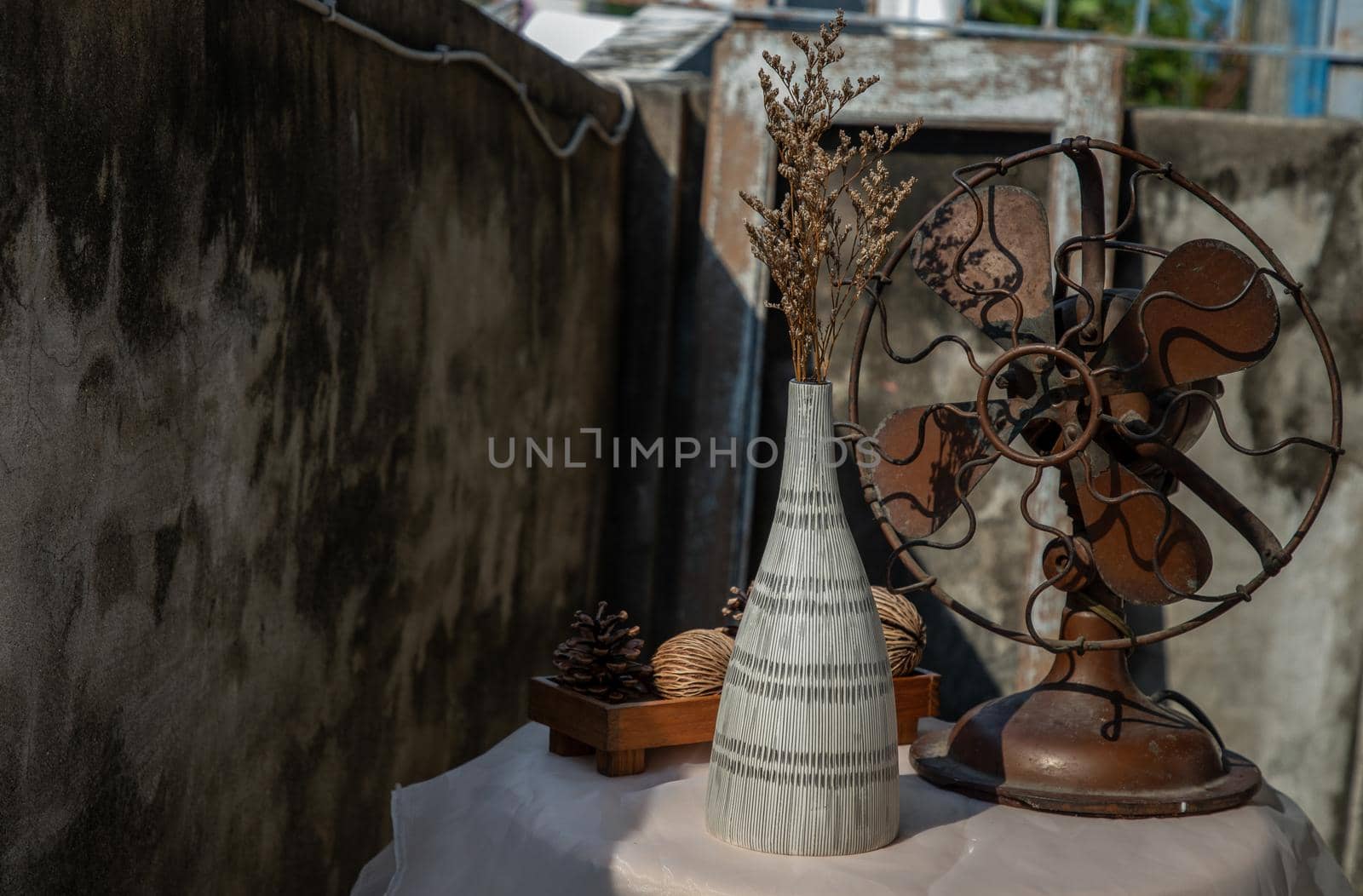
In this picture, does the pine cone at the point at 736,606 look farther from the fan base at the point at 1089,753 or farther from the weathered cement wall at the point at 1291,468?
the weathered cement wall at the point at 1291,468

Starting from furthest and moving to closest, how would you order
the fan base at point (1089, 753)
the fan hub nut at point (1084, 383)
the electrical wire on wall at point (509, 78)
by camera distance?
the electrical wire on wall at point (509, 78), the fan base at point (1089, 753), the fan hub nut at point (1084, 383)

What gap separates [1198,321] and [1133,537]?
12.0 inches

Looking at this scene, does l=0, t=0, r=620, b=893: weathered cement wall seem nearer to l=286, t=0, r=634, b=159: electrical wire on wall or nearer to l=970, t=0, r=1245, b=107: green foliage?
l=286, t=0, r=634, b=159: electrical wire on wall

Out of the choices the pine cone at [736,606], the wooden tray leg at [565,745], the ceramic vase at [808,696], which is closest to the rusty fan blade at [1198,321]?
the ceramic vase at [808,696]

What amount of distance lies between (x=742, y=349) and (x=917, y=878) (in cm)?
215

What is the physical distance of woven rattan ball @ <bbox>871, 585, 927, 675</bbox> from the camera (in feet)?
6.34

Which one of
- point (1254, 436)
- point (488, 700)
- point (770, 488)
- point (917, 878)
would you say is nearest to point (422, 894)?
point (917, 878)

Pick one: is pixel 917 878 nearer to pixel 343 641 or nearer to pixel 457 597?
pixel 343 641

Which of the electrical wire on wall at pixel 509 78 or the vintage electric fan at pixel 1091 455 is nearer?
the vintage electric fan at pixel 1091 455

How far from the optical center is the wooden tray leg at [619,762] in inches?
68.7

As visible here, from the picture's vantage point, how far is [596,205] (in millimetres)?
3463

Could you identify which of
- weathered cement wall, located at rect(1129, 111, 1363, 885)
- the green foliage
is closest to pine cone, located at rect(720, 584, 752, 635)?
weathered cement wall, located at rect(1129, 111, 1363, 885)

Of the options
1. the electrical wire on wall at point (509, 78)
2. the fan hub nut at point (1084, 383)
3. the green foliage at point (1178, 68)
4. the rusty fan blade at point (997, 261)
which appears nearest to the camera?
the fan hub nut at point (1084, 383)

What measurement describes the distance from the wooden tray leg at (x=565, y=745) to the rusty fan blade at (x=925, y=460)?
556 mm
